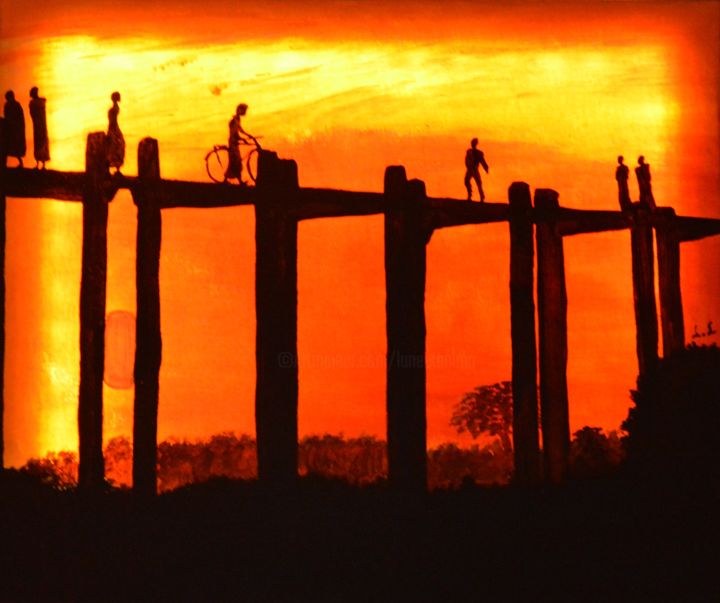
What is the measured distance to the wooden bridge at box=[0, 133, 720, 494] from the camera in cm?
615

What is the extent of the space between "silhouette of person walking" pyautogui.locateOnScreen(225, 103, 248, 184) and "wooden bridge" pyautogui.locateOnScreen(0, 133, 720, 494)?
27cm

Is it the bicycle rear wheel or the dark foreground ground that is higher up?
the bicycle rear wheel

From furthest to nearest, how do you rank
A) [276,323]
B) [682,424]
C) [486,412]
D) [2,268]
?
[486,412] → [682,424] → [276,323] → [2,268]

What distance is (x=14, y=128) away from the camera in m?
6.34

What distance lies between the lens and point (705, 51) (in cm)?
714

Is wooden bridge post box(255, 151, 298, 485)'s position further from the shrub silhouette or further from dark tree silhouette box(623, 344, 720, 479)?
dark tree silhouette box(623, 344, 720, 479)

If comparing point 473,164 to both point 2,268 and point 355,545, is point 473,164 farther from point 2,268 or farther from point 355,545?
point 2,268

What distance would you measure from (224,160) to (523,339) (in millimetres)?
2151

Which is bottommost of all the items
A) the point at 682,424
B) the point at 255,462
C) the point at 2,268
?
the point at 255,462

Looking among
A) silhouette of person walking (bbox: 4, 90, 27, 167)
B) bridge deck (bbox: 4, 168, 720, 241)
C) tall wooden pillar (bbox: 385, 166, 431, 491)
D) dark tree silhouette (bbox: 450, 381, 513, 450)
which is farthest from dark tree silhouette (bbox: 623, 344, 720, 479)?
silhouette of person walking (bbox: 4, 90, 27, 167)

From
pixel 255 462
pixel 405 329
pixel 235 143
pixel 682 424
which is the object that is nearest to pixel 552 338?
pixel 682 424

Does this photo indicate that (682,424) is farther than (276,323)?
Yes

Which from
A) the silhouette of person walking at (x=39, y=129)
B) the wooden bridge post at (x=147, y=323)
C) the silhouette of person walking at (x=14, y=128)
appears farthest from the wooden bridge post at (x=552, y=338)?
the silhouette of person walking at (x=14, y=128)

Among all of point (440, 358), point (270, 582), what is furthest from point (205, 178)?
point (270, 582)
